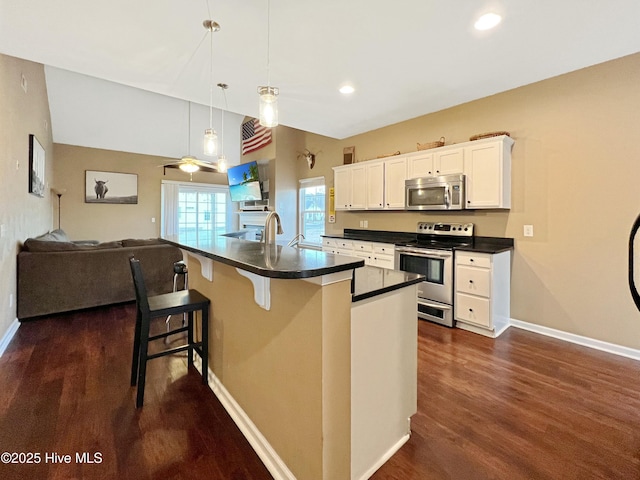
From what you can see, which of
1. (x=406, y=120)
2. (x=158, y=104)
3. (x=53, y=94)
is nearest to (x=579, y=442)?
(x=406, y=120)

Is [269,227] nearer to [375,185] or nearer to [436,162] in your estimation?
[436,162]

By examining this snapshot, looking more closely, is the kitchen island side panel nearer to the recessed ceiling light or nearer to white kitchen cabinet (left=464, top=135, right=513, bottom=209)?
the recessed ceiling light

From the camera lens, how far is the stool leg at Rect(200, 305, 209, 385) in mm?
2131

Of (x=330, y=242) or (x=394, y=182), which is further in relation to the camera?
(x=330, y=242)

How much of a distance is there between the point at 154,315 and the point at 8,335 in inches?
89.8

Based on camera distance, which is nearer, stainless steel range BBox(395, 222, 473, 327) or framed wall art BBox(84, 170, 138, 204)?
stainless steel range BBox(395, 222, 473, 327)

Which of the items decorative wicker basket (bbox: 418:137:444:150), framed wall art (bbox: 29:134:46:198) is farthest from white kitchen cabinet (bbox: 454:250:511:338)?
framed wall art (bbox: 29:134:46:198)

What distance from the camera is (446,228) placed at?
3.79 m

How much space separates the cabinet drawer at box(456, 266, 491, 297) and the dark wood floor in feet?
1.88

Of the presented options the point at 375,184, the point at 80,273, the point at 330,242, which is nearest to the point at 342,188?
the point at 375,184

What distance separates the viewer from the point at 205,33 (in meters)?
2.33

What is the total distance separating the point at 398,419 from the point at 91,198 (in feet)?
26.0

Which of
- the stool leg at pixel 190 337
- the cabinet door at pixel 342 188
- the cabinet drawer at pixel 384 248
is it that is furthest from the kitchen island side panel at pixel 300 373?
the cabinet door at pixel 342 188

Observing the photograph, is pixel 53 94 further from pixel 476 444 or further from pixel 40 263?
pixel 476 444
